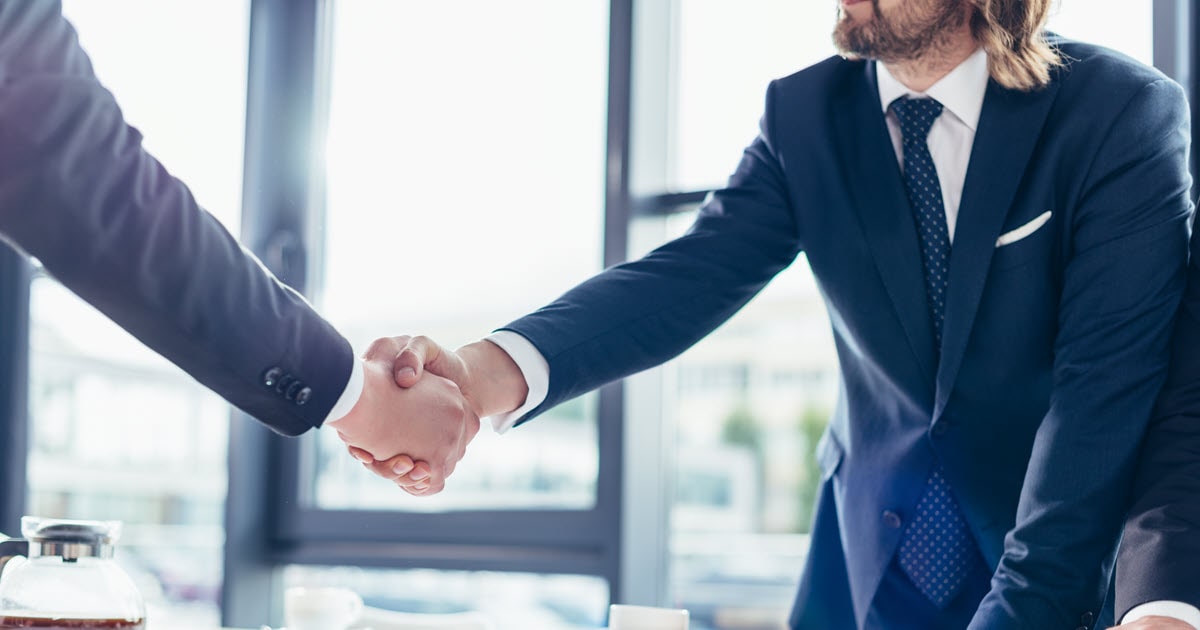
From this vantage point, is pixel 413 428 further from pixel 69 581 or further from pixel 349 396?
pixel 69 581

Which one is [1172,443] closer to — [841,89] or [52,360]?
[841,89]

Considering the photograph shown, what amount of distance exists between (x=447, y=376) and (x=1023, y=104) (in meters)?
0.83

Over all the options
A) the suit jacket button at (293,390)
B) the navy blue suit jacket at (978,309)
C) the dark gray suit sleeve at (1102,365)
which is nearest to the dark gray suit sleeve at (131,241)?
the suit jacket button at (293,390)

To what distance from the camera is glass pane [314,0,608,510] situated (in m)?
3.01

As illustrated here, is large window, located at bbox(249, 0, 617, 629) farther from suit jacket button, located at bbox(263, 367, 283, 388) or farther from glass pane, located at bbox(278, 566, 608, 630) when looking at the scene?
suit jacket button, located at bbox(263, 367, 283, 388)

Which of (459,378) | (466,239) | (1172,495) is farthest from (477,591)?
(1172,495)

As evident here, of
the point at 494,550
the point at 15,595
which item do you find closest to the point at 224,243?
the point at 15,595

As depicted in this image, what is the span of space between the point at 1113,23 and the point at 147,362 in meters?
2.99

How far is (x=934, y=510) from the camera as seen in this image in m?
1.62

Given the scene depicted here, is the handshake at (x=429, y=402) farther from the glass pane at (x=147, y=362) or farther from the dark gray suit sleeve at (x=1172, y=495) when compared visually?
the glass pane at (x=147, y=362)

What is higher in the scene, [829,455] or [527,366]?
[527,366]

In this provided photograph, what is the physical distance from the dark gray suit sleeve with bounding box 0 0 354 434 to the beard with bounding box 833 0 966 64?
32.8 inches

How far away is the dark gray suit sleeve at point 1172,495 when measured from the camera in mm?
1271

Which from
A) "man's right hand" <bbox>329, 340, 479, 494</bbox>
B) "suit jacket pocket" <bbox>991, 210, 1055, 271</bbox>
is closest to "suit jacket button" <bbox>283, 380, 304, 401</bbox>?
"man's right hand" <bbox>329, 340, 479, 494</bbox>
